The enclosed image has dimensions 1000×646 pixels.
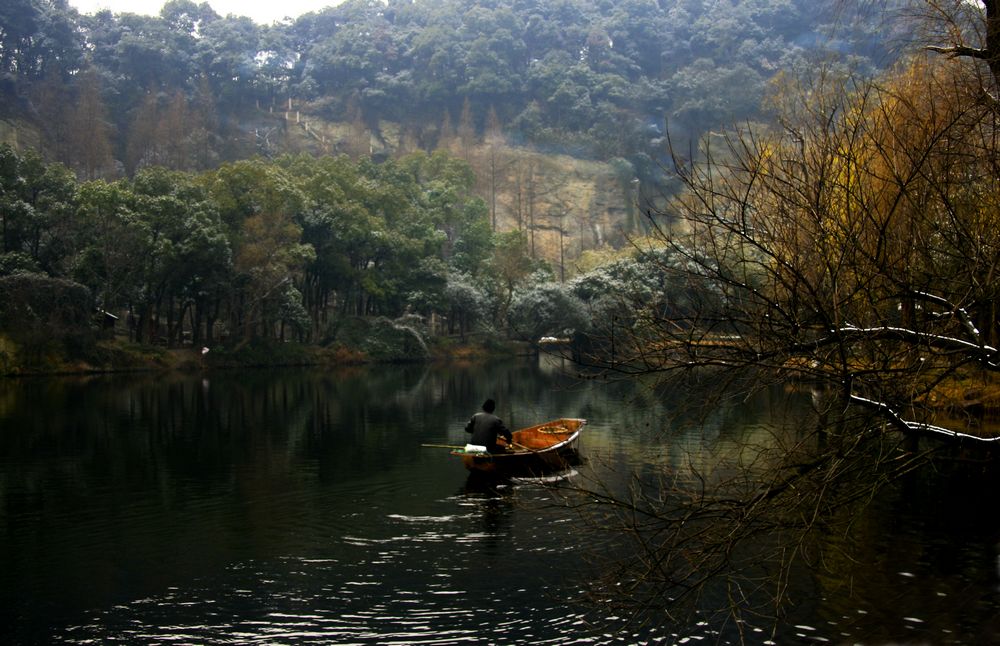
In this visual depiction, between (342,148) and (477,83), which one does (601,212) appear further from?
(342,148)

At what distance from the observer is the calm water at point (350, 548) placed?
32.0ft

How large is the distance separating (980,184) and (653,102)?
9421cm

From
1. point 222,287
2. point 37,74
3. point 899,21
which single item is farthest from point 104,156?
point 899,21

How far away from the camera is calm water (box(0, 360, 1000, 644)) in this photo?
9.74 meters

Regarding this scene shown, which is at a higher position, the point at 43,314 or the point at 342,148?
the point at 342,148

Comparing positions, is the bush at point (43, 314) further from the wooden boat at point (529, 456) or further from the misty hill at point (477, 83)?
the misty hill at point (477, 83)

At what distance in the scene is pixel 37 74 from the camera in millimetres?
80062

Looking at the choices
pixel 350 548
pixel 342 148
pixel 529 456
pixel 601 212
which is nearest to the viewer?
pixel 350 548

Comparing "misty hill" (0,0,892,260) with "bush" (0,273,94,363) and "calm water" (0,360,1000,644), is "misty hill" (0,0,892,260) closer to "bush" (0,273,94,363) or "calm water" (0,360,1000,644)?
"bush" (0,273,94,363)

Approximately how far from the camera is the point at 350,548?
513 inches

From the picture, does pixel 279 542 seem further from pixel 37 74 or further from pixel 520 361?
pixel 37 74

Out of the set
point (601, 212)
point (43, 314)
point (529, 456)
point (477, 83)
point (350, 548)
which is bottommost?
point (350, 548)

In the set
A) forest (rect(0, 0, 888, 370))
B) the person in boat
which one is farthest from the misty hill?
the person in boat

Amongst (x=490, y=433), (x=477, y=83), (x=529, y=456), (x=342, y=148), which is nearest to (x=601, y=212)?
(x=477, y=83)
